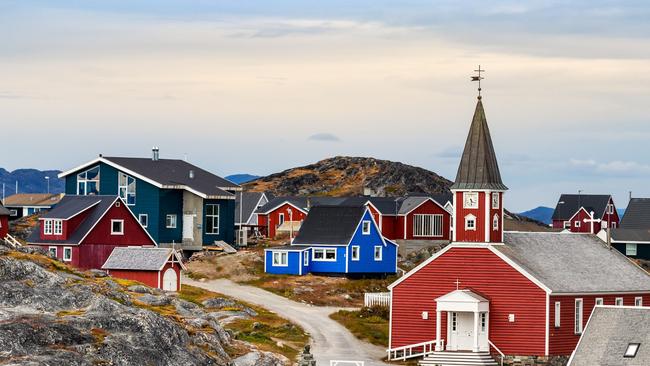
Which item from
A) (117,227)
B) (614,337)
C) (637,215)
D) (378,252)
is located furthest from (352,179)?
(614,337)

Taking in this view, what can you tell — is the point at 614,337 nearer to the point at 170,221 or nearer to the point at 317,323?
the point at 317,323

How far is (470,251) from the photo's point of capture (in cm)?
7481

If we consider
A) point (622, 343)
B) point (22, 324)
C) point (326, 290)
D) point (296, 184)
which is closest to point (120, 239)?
point (326, 290)

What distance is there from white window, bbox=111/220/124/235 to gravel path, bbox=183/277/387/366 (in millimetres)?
5386

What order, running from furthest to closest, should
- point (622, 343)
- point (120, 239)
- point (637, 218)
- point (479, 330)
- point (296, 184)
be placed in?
point (296, 184), point (637, 218), point (120, 239), point (479, 330), point (622, 343)

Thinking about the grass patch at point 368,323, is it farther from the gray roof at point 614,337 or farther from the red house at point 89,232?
the red house at point 89,232

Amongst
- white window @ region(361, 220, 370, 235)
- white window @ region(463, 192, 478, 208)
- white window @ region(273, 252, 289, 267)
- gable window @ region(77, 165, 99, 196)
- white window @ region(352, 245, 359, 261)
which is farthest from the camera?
gable window @ region(77, 165, 99, 196)

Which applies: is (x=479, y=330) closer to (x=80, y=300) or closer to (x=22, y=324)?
(x=80, y=300)

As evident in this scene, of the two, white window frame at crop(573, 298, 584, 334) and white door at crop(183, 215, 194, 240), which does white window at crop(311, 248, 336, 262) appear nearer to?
white door at crop(183, 215, 194, 240)

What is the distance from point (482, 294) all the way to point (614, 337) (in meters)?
10.1

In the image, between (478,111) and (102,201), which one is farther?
(102,201)

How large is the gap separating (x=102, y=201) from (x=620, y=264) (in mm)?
34448

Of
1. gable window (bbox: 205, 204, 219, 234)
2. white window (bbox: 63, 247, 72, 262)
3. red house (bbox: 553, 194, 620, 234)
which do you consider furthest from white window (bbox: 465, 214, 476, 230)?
red house (bbox: 553, 194, 620, 234)

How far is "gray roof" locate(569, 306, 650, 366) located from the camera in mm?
63875
